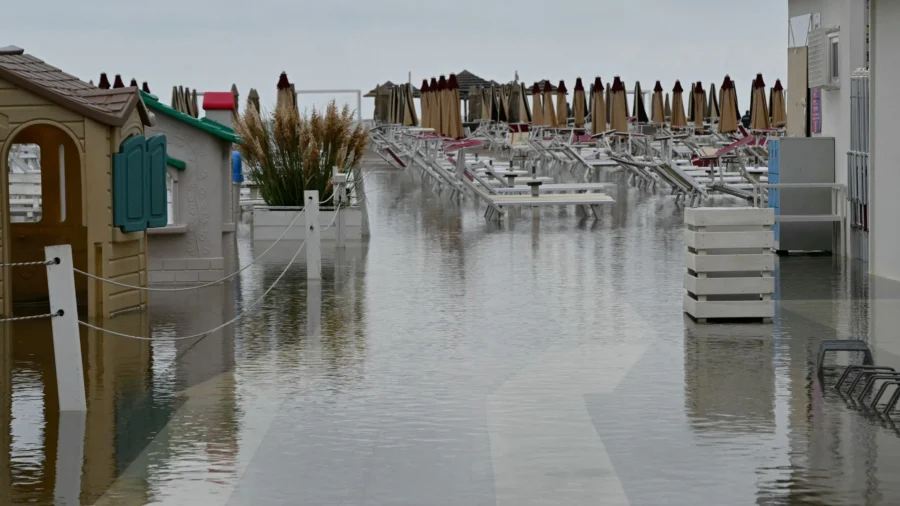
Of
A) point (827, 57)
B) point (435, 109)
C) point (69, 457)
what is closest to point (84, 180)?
point (69, 457)

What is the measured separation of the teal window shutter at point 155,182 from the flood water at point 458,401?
669 millimetres

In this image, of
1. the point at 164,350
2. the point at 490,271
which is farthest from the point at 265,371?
the point at 490,271

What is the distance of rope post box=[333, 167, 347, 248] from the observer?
1516 cm

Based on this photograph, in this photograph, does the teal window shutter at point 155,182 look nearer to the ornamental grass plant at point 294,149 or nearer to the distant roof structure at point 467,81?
the ornamental grass plant at point 294,149

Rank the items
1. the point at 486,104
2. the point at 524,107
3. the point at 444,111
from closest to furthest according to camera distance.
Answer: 1. the point at 444,111
2. the point at 524,107
3. the point at 486,104

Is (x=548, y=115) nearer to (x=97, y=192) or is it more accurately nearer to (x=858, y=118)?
(x=858, y=118)

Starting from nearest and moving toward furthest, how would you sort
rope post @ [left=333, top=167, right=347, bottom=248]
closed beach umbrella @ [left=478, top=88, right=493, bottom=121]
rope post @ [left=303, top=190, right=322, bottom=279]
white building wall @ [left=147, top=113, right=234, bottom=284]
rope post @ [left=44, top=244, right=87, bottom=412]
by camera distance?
rope post @ [left=44, top=244, right=87, bottom=412] < rope post @ [left=303, top=190, right=322, bottom=279] < white building wall @ [left=147, top=113, right=234, bottom=284] < rope post @ [left=333, top=167, right=347, bottom=248] < closed beach umbrella @ [left=478, top=88, right=493, bottom=121]

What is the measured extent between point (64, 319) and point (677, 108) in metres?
29.1

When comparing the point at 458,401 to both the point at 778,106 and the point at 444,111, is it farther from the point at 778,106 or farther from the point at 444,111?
the point at 778,106

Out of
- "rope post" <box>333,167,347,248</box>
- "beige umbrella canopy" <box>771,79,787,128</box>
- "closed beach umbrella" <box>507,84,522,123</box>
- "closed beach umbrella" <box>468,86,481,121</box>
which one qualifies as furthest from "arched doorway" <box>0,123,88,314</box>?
"closed beach umbrella" <box>468,86,481,121</box>

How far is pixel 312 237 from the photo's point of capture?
11375mm

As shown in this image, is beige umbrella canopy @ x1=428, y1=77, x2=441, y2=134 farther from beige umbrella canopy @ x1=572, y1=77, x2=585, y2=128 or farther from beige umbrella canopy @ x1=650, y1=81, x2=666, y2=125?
beige umbrella canopy @ x1=650, y1=81, x2=666, y2=125

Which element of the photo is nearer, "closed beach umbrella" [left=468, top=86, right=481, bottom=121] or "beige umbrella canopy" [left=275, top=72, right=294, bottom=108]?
"beige umbrella canopy" [left=275, top=72, right=294, bottom=108]

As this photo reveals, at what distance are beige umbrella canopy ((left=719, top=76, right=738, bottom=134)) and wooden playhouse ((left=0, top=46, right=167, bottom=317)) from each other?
73.4 ft
